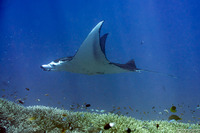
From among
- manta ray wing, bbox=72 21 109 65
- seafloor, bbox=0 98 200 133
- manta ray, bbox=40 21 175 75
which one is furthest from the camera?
manta ray, bbox=40 21 175 75

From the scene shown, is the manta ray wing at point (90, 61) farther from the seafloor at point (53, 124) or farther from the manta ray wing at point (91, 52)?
the seafloor at point (53, 124)

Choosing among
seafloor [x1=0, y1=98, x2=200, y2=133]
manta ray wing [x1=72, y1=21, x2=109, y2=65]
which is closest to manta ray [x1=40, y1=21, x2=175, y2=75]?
manta ray wing [x1=72, y1=21, x2=109, y2=65]

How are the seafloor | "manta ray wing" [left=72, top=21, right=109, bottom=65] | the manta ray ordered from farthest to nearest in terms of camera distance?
the manta ray, "manta ray wing" [left=72, top=21, right=109, bottom=65], the seafloor

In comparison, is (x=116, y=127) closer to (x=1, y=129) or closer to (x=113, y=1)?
(x=1, y=129)

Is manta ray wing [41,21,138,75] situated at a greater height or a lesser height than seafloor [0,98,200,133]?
greater

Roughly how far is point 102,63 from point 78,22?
34.2 metres

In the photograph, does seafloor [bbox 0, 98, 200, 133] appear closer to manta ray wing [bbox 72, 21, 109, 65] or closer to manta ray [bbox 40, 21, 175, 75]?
manta ray [bbox 40, 21, 175, 75]

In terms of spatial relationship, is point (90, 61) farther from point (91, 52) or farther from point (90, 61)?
point (91, 52)

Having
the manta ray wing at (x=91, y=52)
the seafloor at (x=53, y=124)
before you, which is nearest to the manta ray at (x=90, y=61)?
the manta ray wing at (x=91, y=52)

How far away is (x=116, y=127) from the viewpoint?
289cm

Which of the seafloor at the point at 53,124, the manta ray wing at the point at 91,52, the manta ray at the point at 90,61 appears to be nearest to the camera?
the seafloor at the point at 53,124

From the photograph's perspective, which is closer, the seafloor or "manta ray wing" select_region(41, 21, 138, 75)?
the seafloor

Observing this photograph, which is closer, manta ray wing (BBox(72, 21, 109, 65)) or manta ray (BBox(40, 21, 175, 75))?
manta ray wing (BBox(72, 21, 109, 65))

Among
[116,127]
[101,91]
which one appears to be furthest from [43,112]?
[101,91]
